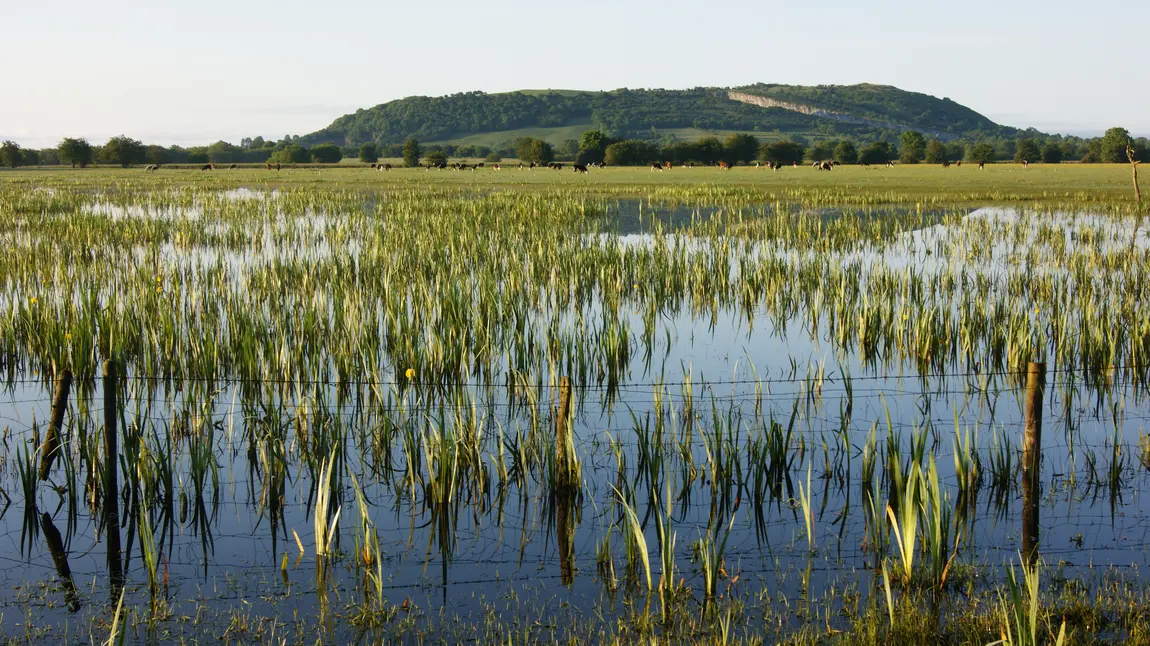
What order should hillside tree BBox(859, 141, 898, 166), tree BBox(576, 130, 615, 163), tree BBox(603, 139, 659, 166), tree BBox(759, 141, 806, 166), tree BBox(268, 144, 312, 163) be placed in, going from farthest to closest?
1. tree BBox(268, 144, 312, 163)
2. tree BBox(759, 141, 806, 166)
3. hillside tree BBox(859, 141, 898, 166)
4. tree BBox(576, 130, 615, 163)
5. tree BBox(603, 139, 659, 166)

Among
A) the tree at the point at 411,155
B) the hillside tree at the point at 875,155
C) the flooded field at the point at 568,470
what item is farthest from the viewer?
the hillside tree at the point at 875,155

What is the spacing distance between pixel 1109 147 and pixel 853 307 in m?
99.5

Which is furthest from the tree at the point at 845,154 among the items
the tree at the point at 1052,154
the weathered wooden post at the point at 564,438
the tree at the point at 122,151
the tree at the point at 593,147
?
the weathered wooden post at the point at 564,438

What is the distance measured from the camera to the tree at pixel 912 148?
12035cm

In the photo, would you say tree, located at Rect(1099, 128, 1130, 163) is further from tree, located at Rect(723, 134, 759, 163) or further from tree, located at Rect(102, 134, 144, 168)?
tree, located at Rect(102, 134, 144, 168)

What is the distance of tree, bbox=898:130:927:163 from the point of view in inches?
4738

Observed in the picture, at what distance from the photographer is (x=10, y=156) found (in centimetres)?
10862

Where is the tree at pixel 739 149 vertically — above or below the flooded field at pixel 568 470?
above

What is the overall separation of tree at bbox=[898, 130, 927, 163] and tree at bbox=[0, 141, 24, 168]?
327ft

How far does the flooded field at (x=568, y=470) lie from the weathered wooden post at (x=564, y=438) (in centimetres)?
2

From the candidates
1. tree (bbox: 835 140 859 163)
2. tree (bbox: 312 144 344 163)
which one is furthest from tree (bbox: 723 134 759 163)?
tree (bbox: 312 144 344 163)

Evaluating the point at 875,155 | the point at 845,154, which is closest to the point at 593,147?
the point at 845,154

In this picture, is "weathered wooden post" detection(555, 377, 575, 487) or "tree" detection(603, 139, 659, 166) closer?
"weathered wooden post" detection(555, 377, 575, 487)

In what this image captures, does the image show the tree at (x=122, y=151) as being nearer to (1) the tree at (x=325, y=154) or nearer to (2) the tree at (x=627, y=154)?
(1) the tree at (x=325, y=154)
